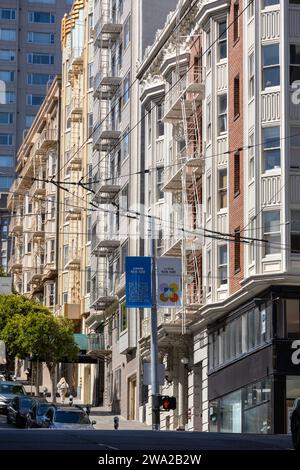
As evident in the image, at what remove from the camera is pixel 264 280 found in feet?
153

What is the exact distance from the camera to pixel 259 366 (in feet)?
156

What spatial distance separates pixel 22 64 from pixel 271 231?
107401mm

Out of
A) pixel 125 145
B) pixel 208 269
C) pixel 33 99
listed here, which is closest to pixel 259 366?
pixel 208 269

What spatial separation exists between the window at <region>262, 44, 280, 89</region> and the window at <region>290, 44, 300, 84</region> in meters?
0.55

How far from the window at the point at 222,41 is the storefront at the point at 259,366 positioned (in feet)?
36.7

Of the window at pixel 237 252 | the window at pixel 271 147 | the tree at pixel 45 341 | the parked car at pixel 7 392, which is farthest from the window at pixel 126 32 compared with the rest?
the window at pixel 271 147

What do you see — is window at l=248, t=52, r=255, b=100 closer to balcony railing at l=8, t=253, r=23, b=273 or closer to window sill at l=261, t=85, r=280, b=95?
window sill at l=261, t=85, r=280, b=95

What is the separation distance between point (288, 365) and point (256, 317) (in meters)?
2.99

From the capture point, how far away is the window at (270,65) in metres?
48.3

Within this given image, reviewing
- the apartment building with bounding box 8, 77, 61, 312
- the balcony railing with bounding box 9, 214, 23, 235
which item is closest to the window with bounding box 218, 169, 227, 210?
the apartment building with bounding box 8, 77, 61, 312

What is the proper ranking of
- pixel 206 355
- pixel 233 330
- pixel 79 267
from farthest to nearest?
pixel 79 267
pixel 206 355
pixel 233 330

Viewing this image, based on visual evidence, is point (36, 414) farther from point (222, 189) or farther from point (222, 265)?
point (222, 189)
